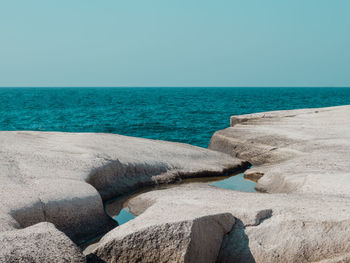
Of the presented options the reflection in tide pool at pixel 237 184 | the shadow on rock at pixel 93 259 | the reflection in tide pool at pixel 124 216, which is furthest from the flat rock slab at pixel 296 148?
the shadow on rock at pixel 93 259

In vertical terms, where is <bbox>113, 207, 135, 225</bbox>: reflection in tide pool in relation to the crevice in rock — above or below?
below

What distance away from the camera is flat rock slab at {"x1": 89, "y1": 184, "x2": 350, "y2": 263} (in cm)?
525

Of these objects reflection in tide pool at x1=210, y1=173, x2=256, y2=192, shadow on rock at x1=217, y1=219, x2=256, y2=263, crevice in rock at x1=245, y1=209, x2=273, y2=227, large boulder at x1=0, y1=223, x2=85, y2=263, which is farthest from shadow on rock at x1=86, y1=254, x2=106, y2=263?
reflection in tide pool at x1=210, y1=173, x2=256, y2=192

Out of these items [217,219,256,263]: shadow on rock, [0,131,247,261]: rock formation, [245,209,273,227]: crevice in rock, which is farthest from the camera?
[0,131,247,261]: rock formation

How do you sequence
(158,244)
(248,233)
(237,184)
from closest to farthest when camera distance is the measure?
(158,244) < (248,233) < (237,184)

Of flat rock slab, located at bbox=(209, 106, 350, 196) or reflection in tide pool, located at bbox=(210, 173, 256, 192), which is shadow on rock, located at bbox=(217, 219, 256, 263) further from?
reflection in tide pool, located at bbox=(210, 173, 256, 192)

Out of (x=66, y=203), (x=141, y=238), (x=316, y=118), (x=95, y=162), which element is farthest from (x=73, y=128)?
(x=141, y=238)

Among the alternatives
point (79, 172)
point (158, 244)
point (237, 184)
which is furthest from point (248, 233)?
point (237, 184)

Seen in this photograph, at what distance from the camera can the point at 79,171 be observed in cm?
837

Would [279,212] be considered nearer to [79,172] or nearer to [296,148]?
[79,172]

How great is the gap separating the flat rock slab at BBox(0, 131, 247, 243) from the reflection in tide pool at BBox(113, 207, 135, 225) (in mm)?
246

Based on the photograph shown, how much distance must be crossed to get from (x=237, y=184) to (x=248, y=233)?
420 centimetres

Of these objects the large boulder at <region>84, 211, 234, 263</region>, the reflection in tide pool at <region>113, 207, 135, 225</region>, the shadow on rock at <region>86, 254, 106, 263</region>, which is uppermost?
the large boulder at <region>84, 211, 234, 263</region>

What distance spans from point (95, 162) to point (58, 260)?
4457 mm
